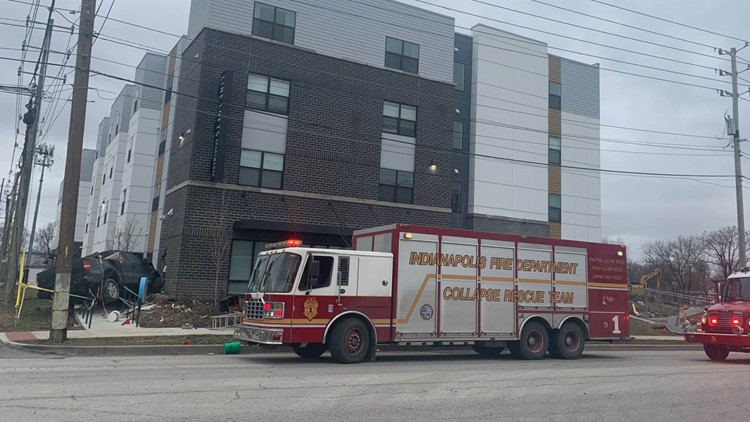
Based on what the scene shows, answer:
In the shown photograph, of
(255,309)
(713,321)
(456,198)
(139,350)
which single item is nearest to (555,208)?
(456,198)

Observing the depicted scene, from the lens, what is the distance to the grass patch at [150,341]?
13.8m

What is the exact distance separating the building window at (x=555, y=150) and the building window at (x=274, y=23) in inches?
580

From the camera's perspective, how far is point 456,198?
91.2 ft

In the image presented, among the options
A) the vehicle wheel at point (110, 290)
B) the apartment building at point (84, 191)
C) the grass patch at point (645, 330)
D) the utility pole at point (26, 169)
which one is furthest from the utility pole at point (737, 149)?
the apartment building at point (84, 191)

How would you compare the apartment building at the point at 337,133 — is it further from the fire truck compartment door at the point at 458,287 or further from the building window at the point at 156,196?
the fire truck compartment door at the point at 458,287

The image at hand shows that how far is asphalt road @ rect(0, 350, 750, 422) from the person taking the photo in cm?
714

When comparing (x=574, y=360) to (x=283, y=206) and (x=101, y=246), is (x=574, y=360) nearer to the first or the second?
(x=283, y=206)

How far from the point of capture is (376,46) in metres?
25.0

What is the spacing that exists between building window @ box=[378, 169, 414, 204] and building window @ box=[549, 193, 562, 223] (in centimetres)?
897

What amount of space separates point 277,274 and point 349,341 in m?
2.11

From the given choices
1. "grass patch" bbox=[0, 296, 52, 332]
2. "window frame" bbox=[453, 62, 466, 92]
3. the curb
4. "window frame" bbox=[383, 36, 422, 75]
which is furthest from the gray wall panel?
"grass patch" bbox=[0, 296, 52, 332]

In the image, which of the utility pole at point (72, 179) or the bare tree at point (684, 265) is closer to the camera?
the utility pole at point (72, 179)

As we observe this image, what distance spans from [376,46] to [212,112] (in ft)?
25.1

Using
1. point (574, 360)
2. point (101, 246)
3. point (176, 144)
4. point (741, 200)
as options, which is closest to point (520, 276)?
point (574, 360)
